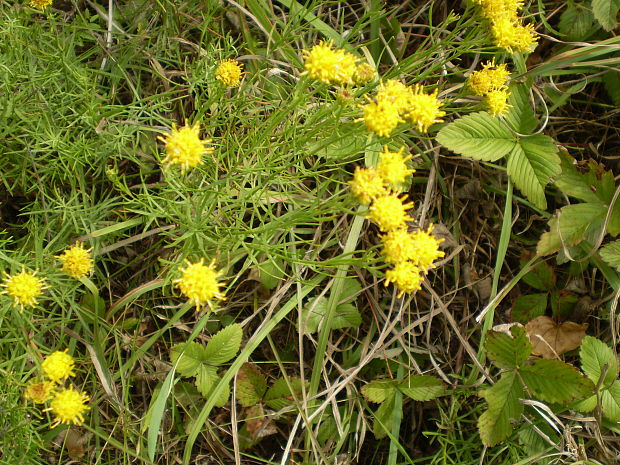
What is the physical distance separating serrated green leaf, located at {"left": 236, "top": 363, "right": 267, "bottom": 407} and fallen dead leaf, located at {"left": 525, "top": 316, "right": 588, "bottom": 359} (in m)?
1.17

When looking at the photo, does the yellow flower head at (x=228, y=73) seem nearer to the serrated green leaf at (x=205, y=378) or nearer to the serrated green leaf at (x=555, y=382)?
the serrated green leaf at (x=205, y=378)

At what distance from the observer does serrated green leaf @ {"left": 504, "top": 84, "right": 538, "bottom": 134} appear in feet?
7.64

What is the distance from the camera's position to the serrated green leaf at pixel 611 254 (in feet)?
7.29

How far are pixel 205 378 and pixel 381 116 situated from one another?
4.08ft

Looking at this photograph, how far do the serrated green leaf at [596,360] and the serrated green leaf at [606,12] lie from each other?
1.36 metres

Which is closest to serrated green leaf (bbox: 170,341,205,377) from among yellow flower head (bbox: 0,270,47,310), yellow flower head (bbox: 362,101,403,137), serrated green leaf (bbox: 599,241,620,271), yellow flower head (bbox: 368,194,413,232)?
yellow flower head (bbox: 0,270,47,310)

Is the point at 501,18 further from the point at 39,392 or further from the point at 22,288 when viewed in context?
the point at 39,392

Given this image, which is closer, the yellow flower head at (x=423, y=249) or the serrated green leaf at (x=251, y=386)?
the yellow flower head at (x=423, y=249)

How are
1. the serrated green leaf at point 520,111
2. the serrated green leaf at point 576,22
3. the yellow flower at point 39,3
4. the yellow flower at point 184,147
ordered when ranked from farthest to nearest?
the serrated green leaf at point 576,22
the serrated green leaf at point 520,111
the yellow flower at point 39,3
the yellow flower at point 184,147

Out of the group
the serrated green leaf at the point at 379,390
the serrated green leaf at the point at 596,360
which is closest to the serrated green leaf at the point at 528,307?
the serrated green leaf at the point at 596,360

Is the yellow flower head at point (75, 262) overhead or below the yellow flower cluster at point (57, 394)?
overhead

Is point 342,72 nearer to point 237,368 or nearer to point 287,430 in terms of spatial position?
point 237,368

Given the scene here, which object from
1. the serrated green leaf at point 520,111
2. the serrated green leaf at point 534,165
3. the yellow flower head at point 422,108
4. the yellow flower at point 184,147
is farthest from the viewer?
the serrated green leaf at point 520,111

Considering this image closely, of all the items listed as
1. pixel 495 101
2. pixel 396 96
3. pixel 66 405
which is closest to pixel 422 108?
pixel 396 96
